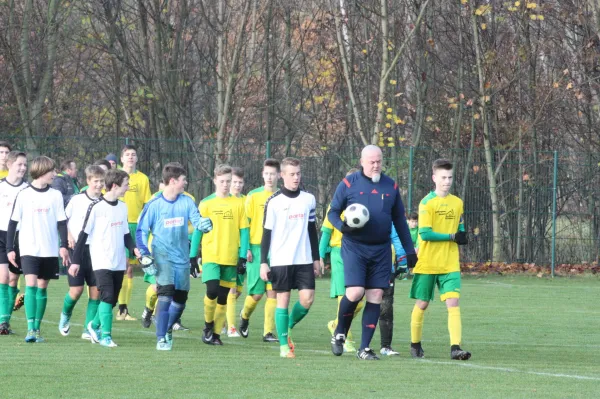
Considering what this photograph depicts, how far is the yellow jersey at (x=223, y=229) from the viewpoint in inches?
478

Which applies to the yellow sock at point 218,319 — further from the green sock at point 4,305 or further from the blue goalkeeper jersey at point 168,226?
the green sock at point 4,305

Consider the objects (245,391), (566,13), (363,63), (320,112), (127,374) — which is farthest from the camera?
(320,112)

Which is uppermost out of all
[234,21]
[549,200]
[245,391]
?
[234,21]

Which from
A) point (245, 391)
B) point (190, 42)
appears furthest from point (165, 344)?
point (190, 42)

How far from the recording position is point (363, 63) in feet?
94.4

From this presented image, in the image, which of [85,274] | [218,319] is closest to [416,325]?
[218,319]

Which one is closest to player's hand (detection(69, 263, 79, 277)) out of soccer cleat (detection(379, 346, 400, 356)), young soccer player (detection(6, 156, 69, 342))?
young soccer player (detection(6, 156, 69, 342))

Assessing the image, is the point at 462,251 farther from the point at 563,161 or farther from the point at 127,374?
the point at 127,374

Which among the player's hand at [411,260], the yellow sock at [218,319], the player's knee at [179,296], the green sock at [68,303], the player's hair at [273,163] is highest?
the player's hair at [273,163]

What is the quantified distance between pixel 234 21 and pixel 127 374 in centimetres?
2066

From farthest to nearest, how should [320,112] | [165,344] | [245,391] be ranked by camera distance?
1. [320,112]
2. [165,344]
3. [245,391]

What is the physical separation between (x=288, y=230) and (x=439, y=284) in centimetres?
159

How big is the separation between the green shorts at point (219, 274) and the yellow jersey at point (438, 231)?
2.24 metres

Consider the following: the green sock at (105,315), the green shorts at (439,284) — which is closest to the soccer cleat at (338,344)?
the green shorts at (439,284)
